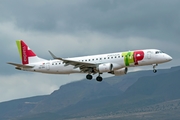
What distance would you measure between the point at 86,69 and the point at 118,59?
23.8ft

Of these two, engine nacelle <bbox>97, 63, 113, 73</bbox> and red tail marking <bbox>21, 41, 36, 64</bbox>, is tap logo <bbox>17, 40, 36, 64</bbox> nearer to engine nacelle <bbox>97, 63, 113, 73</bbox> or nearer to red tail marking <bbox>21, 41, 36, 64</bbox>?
red tail marking <bbox>21, 41, 36, 64</bbox>

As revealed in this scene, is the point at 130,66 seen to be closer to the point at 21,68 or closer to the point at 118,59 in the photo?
the point at 118,59

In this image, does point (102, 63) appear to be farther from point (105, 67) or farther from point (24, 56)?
point (24, 56)

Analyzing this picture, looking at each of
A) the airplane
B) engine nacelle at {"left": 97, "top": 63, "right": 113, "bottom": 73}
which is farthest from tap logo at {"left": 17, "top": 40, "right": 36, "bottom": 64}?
engine nacelle at {"left": 97, "top": 63, "right": 113, "bottom": 73}

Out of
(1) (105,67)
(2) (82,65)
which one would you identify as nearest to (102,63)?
(1) (105,67)

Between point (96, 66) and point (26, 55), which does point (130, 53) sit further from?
point (26, 55)

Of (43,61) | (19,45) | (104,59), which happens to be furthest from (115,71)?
(19,45)

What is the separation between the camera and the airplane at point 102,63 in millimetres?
106062

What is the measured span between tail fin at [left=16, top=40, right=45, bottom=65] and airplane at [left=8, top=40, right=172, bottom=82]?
2.58 m

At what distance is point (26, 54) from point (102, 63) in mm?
20760

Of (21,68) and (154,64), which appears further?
(21,68)

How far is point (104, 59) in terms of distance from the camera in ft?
357

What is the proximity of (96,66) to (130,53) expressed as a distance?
23.3ft

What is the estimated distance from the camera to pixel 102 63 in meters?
109
